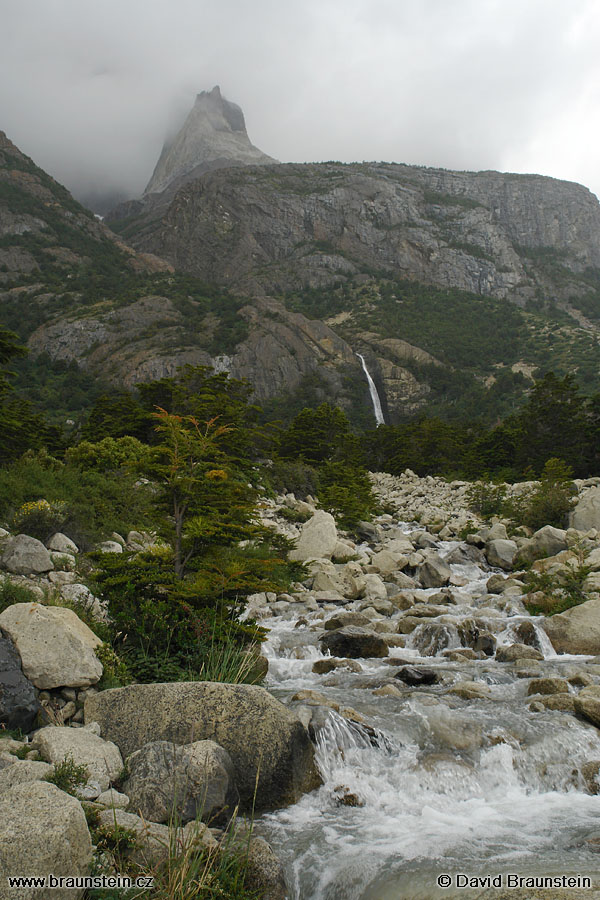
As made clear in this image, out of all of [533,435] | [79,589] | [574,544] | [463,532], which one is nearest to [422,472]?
[533,435]

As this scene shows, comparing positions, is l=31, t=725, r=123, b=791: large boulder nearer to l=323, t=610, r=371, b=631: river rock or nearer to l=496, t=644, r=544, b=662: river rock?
l=323, t=610, r=371, b=631: river rock

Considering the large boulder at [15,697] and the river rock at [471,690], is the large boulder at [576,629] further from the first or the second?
the large boulder at [15,697]

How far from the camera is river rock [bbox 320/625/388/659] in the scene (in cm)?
974

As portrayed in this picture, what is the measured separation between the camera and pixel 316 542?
691 inches

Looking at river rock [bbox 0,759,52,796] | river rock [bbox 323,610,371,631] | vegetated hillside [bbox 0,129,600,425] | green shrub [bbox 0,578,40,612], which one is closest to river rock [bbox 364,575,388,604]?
river rock [bbox 323,610,371,631]

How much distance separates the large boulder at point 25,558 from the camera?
8695 mm

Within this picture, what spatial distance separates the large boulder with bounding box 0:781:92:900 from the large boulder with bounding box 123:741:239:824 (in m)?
1.02

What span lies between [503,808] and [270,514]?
16226mm

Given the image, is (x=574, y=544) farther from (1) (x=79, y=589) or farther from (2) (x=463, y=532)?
(1) (x=79, y=589)

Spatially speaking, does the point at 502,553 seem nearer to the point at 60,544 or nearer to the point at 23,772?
the point at 60,544

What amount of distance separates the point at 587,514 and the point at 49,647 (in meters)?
16.7

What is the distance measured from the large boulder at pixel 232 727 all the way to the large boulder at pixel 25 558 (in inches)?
149

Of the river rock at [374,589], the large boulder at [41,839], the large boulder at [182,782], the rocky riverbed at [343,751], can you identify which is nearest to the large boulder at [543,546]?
the river rock at [374,589]

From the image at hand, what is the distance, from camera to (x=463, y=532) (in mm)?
21281
